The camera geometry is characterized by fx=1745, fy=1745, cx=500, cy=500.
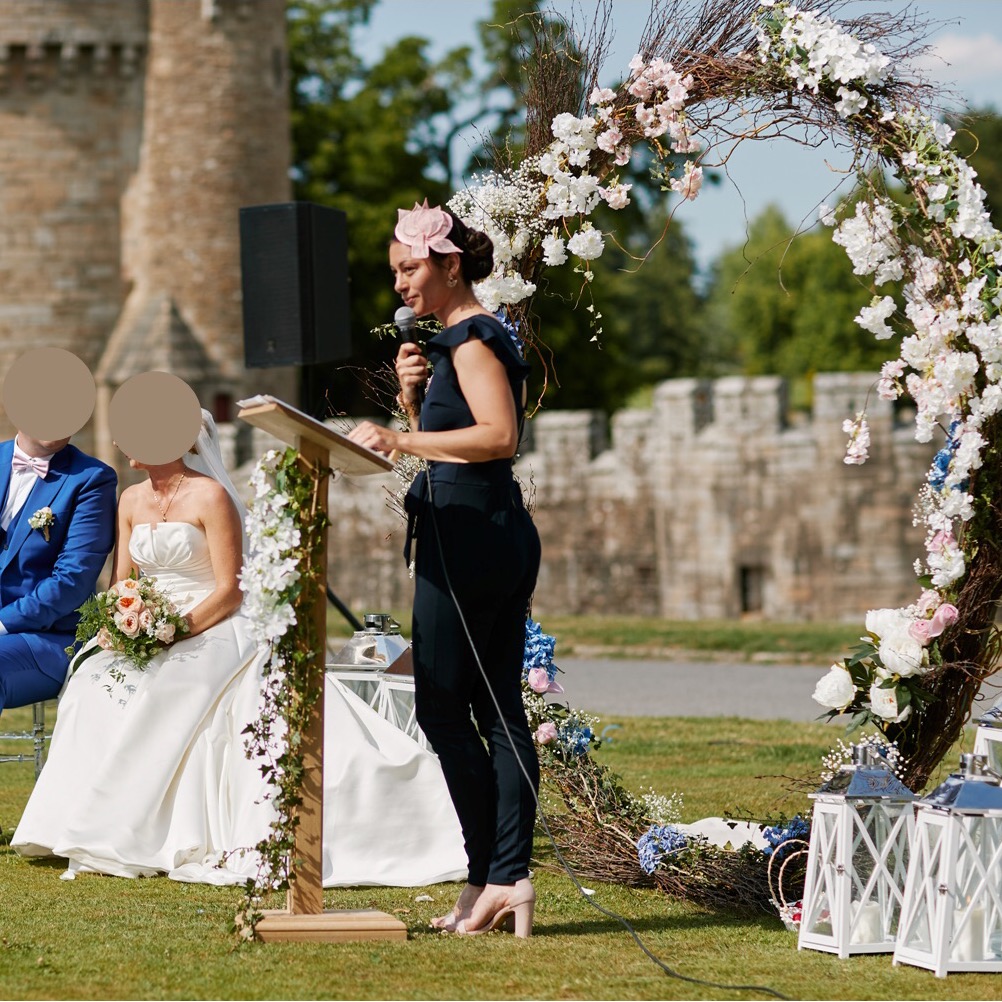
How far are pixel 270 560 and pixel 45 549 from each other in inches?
103

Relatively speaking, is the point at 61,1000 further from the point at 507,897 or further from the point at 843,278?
the point at 843,278

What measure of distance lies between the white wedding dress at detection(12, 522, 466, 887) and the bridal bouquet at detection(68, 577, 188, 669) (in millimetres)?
73

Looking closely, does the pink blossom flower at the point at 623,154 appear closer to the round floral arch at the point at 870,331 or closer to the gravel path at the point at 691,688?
the round floral arch at the point at 870,331

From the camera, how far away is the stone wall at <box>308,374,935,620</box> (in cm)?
2448

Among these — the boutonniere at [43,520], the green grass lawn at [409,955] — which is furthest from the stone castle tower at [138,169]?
the green grass lawn at [409,955]

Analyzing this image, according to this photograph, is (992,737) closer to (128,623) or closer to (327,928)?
(327,928)

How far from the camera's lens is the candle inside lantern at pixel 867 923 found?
15.9 ft

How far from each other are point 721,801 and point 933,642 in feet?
8.16

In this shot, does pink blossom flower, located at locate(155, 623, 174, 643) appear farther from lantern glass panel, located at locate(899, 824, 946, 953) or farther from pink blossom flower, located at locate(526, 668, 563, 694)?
lantern glass panel, located at locate(899, 824, 946, 953)

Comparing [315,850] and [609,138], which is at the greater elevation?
[609,138]

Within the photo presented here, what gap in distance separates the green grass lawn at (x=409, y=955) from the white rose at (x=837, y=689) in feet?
2.29

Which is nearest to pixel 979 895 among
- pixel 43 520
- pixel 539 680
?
pixel 539 680

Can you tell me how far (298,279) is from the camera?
11.4 meters

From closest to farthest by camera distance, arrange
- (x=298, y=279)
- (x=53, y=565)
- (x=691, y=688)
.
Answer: (x=53, y=565), (x=298, y=279), (x=691, y=688)
